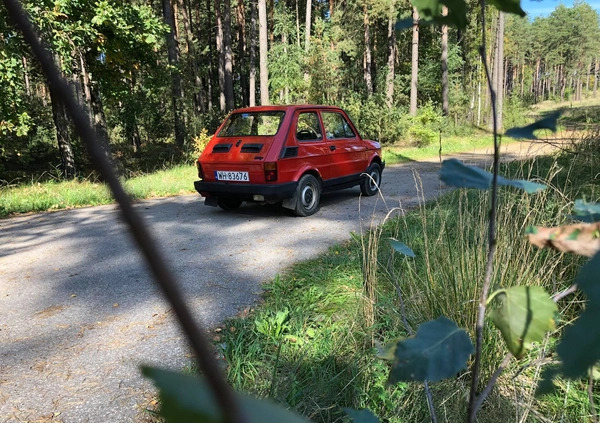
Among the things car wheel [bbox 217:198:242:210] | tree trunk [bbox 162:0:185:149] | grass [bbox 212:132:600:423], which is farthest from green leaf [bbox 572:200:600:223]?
tree trunk [bbox 162:0:185:149]


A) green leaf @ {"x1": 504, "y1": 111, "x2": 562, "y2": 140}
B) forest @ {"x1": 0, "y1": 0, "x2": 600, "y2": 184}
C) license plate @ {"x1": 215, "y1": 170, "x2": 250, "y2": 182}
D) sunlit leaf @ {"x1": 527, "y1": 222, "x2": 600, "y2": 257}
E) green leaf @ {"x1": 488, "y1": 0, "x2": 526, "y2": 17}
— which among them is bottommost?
license plate @ {"x1": 215, "y1": 170, "x2": 250, "y2": 182}

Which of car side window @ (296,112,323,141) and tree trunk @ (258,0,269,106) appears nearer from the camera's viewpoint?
car side window @ (296,112,323,141)

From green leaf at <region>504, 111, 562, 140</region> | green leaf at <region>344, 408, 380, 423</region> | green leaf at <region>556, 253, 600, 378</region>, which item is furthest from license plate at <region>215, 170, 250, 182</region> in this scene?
green leaf at <region>556, 253, 600, 378</region>

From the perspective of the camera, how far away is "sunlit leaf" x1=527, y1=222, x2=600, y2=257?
610mm

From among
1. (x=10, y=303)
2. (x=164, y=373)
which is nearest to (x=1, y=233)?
(x=10, y=303)

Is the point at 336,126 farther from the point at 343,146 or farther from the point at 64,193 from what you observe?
the point at 64,193

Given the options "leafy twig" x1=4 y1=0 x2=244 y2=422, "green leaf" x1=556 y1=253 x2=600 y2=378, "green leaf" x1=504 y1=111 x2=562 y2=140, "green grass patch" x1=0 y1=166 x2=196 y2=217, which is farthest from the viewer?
"green grass patch" x1=0 y1=166 x2=196 y2=217

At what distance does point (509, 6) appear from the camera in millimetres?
611

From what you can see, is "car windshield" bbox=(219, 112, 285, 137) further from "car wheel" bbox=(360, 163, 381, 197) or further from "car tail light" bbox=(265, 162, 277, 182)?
"car wheel" bbox=(360, 163, 381, 197)

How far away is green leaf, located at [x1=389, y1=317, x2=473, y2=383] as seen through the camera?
0.66 meters

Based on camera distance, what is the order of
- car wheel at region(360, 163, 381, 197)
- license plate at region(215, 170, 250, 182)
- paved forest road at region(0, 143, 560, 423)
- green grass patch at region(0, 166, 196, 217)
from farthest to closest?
1. green grass patch at region(0, 166, 196, 217)
2. car wheel at region(360, 163, 381, 197)
3. license plate at region(215, 170, 250, 182)
4. paved forest road at region(0, 143, 560, 423)

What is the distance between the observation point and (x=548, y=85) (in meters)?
76.4

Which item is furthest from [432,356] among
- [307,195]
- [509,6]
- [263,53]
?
[263,53]

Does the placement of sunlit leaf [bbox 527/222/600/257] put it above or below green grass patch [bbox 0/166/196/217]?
above
